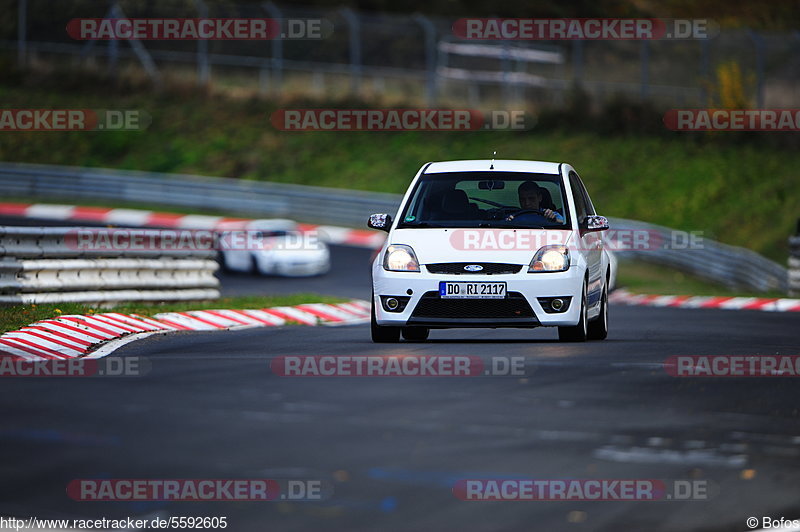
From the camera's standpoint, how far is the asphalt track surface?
616cm

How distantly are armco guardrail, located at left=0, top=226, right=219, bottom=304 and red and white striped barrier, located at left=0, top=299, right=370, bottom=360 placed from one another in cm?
94

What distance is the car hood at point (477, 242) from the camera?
485 inches

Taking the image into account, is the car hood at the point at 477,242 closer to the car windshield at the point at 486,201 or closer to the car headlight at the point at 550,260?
the car headlight at the point at 550,260

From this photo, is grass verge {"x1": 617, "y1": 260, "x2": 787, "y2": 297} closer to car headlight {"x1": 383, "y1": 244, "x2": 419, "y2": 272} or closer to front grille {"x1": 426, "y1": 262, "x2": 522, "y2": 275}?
front grille {"x1": 426, "y1": 262, "x2": 522, "y2": 275}

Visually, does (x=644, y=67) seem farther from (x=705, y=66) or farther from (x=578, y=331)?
(x=578, y=331)

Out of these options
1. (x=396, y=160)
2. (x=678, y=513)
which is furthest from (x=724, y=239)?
(x=678, y=513)

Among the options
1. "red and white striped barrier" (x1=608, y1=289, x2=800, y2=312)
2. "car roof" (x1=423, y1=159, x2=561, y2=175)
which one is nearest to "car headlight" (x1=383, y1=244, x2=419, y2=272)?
"car roof" (x1=423, y1=159, x2=561, y2=175)

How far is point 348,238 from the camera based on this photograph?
3638 cm

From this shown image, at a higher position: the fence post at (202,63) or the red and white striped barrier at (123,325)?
the fence post at (202,63)

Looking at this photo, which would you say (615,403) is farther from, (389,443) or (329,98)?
(329,98)

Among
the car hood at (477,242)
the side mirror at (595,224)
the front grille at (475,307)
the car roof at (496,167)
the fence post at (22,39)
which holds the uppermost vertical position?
the fence post at (22,39)

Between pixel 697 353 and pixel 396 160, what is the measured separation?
108 ft

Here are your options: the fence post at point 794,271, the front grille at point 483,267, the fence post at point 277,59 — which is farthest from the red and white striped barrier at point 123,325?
the fence post at point 277,59

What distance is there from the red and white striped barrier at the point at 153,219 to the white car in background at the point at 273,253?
5020 mm
